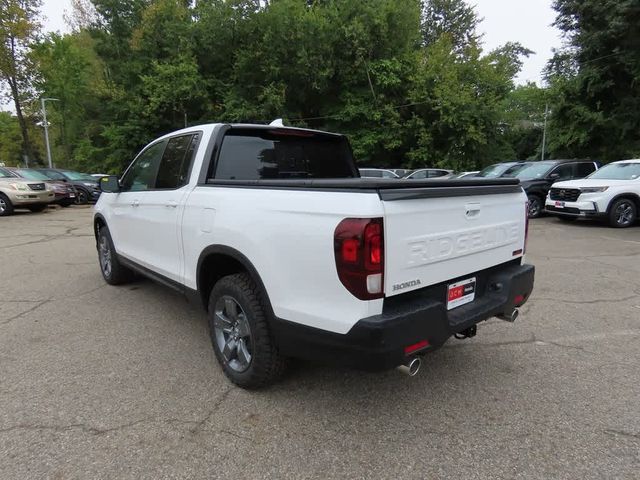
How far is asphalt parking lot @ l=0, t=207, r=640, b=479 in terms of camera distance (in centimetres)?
229

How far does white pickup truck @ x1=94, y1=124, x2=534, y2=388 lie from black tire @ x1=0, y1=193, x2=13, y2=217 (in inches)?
519

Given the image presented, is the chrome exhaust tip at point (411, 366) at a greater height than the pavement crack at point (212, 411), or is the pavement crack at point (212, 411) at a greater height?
the chrome exhaust tip at point (411, 366)

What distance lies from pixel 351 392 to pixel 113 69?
38.4m

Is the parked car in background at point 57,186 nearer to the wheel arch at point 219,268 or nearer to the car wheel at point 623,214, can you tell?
the wheel arch at point 219,268

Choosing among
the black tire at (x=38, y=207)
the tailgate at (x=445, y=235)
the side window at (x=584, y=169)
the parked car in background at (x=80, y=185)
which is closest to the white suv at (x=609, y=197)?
the side window at (x=584, y=169)

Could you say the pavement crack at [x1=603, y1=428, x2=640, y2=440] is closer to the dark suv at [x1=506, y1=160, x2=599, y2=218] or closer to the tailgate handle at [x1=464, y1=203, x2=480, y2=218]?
the tailgate handle at [x1=464, y1=203, x2=480, y2=218]

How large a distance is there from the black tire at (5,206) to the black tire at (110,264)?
10.8 m

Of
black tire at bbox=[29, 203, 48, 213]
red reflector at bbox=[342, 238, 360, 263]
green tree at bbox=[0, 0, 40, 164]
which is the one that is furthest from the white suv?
green tree at bbox=[0, 0, 40, 164]

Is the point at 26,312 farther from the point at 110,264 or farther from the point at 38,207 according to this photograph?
the point at 38,207

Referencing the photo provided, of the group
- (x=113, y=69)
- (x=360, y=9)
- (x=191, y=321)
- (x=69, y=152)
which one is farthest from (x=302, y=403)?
(x=69, y=152)

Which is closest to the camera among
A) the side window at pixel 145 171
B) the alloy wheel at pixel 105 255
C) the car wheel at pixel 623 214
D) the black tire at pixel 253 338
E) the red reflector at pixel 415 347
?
the red reflector at pixel 415 347

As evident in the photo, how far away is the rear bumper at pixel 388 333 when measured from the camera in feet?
7.17

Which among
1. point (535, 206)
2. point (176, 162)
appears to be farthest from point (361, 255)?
point (535, 206)

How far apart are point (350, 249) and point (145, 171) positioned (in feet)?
10.3
